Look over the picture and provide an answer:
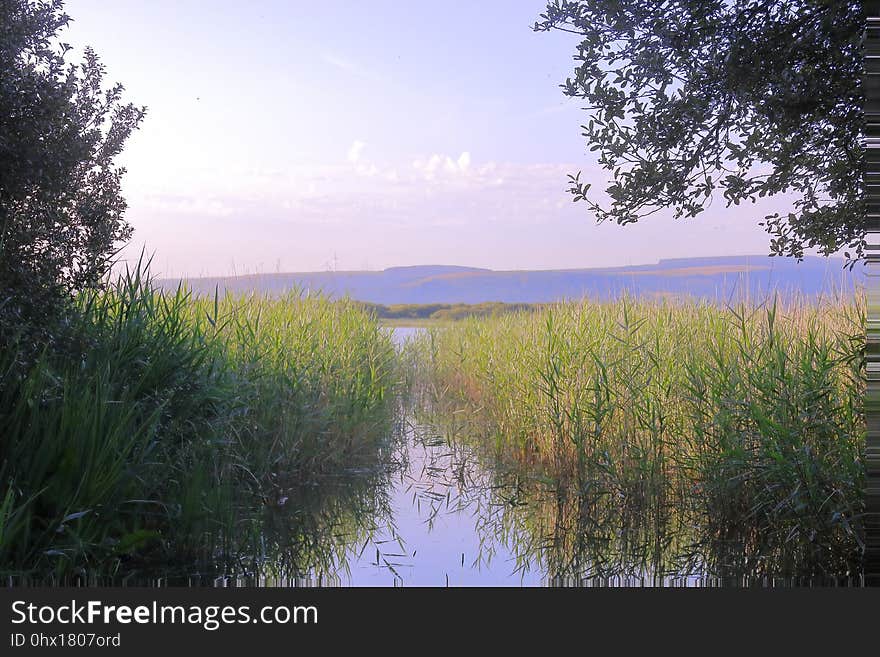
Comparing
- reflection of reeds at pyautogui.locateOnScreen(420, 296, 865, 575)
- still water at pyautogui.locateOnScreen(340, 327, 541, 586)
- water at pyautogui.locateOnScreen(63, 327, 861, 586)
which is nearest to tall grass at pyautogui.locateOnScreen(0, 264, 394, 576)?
water at pyautogui.locateOnScreen(63, 327, 861, 586)

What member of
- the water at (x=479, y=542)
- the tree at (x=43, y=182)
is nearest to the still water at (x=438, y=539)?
the water at (x=479, y=542)

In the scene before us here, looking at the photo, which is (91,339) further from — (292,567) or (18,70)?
(292,567)

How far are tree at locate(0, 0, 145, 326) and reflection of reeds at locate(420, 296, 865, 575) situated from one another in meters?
2.82

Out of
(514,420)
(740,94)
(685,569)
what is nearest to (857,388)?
(685,569)

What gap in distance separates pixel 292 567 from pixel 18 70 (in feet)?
8.74

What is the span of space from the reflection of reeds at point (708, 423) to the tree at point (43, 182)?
9.25ft

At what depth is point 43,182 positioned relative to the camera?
3.29m

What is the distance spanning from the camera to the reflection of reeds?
3.45 m

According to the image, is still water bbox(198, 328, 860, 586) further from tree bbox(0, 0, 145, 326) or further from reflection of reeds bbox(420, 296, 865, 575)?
tree bbox(0, 0, 145, 326)

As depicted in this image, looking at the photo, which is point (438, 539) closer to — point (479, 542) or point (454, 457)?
point (479, 542)

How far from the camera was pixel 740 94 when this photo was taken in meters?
3.92

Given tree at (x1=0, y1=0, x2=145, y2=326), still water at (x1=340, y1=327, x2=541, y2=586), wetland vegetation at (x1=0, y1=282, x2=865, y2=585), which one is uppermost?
tree at (x1=0, y1=0, x2=145, y2=326)

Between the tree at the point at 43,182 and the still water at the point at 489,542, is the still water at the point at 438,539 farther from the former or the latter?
the tree at the point at 43,182

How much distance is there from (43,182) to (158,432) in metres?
1.34
